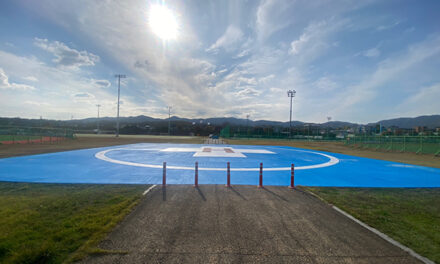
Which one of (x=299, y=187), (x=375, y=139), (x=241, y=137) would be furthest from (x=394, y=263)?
(x=241, y=137)

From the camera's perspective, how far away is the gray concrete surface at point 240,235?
3402mm

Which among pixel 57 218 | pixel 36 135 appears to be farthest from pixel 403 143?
pixel 36 135

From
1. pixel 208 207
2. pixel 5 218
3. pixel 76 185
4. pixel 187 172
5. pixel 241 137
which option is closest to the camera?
pixel 5 218

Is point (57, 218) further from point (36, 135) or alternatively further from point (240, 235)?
point (36, 135)

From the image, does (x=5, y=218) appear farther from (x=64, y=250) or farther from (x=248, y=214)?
(x=248, y=214)

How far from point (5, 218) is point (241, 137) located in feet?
190

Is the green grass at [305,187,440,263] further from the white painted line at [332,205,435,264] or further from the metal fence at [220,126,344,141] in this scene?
the metal fence at [220,126,344,141]

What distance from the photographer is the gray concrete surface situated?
3.40 metres

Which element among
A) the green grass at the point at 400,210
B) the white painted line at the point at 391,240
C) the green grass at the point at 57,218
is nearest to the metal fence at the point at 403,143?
the green grass at the point at 400,210

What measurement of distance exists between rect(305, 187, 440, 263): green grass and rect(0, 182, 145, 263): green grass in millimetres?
6238

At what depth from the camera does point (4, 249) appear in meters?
3.35

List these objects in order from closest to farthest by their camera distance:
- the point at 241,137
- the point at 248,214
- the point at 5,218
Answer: the point at 5,218, the point at 248,214, the point at 241,137

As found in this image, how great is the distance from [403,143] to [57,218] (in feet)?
122

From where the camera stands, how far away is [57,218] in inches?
181
